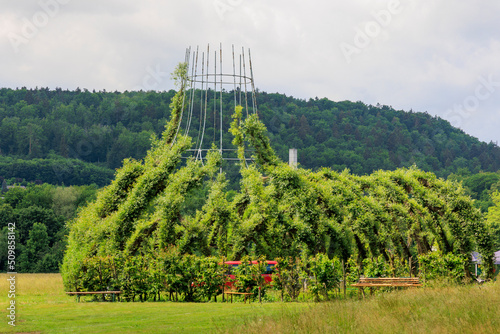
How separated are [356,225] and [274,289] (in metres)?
6.52

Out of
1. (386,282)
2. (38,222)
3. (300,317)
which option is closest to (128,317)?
(300,317)

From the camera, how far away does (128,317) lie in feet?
49.5

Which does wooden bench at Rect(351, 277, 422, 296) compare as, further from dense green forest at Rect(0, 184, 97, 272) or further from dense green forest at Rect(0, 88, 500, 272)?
dense green forest at Rect(0, 88, 500, 272)

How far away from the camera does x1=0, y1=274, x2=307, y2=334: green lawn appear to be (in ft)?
41.9

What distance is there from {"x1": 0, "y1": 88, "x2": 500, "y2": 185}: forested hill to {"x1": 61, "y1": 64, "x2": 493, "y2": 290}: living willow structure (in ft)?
159

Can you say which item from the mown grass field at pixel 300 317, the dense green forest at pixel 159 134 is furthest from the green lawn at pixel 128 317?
the dense green forest at pixel 159 134

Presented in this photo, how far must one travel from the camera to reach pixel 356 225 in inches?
993

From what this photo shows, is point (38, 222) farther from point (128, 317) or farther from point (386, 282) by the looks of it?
point (128, 317)

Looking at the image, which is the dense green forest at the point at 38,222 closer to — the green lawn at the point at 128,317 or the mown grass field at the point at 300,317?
the green lawn at the point at 128,317

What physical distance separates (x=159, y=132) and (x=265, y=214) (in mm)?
62186

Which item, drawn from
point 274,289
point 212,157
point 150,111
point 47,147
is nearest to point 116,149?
point 150,111

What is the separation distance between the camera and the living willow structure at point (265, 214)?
2334 centimetres

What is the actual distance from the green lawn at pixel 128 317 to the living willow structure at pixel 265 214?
377 cm

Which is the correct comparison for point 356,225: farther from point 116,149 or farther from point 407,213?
point 116,149
